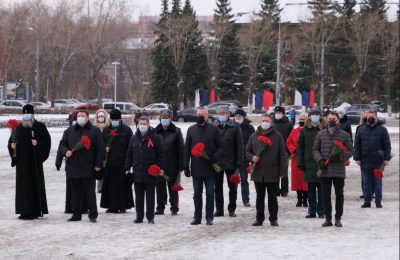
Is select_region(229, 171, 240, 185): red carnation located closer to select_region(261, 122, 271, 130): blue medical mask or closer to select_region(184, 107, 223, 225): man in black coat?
select_region(184, 107, 223, 225): man in black coat

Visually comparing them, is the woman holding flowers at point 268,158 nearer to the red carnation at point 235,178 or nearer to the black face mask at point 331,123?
the black face mask at point 331,123

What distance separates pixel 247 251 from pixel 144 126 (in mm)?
3459

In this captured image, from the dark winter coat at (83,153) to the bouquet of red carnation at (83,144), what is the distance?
2.2 inches

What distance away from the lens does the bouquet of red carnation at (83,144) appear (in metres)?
14.1

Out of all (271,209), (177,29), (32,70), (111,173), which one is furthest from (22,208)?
(32,70)

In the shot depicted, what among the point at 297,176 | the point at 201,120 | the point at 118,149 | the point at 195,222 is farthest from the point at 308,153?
the point at 118,149

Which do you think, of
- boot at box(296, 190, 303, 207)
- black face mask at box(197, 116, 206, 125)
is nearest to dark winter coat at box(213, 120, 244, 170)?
black face mask at box(197, 116, 206, 125)

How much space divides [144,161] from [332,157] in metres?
2.75

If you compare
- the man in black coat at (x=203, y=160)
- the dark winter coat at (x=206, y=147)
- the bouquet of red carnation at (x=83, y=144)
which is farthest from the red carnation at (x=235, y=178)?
the bouquet of red carnation at (x=83, y=144)

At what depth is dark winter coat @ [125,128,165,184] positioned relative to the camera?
1400cm

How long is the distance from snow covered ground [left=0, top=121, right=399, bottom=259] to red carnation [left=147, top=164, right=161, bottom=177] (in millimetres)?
738

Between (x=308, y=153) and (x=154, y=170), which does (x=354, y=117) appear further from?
(x=154, y=170)

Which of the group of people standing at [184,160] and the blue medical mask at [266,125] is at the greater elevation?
the blue medical mask at [266,125]

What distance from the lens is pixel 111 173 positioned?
1535cm
